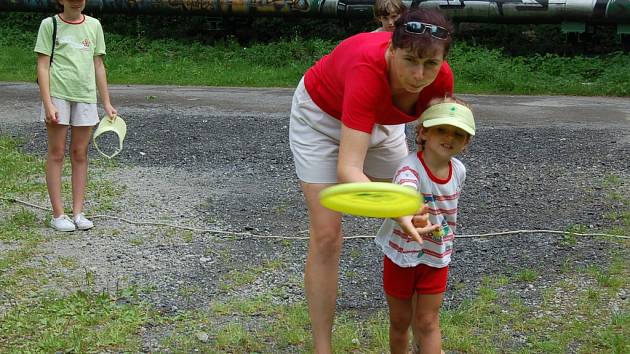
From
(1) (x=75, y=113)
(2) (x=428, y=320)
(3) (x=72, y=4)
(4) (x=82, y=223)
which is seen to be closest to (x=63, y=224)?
(4) (x=82, y=223)

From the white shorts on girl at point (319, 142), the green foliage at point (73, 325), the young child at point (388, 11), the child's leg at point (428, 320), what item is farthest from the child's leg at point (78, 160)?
the child's leg at point (428, 320)

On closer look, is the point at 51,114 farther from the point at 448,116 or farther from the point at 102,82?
the point at 448,116

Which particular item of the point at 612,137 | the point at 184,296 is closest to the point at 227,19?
the point at 612,137

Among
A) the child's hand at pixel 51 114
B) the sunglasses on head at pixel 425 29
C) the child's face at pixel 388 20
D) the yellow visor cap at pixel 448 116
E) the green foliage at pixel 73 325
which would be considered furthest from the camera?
the child's face at pixel 388 20

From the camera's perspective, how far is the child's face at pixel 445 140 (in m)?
3.25

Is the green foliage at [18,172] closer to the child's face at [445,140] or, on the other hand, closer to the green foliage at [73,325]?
the green foliage at [73,325]

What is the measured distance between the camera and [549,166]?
23.8ft

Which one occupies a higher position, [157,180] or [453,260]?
[453,260]

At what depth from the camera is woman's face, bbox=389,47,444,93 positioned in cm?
290

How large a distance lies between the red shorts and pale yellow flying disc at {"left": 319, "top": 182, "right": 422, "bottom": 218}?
54 centimetres

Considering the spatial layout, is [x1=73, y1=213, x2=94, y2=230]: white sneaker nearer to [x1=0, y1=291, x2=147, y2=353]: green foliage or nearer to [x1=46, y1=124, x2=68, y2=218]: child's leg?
[x1=46, y1=124, x2=68, y2=218]: child's leg

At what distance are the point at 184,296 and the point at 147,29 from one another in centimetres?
1419

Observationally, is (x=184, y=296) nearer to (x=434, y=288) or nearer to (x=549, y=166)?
(x=434, y=288)

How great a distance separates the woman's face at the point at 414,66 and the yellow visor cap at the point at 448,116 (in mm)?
192
